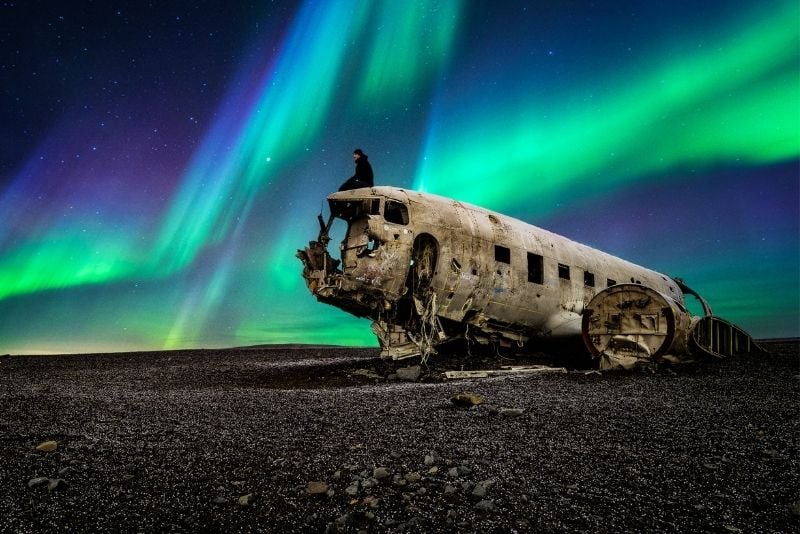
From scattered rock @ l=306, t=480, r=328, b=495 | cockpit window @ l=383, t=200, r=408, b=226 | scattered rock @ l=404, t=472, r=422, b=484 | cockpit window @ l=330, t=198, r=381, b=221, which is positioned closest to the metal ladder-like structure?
cockpit window @ l=383, t=200, r=408, b=226

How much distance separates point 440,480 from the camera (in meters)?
3.63

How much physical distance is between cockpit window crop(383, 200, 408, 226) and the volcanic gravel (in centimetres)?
555

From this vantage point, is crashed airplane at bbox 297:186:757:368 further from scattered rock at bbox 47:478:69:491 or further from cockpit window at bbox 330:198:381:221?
scattered rock at bbox 47:478:69:491

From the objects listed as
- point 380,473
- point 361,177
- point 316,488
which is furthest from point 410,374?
point 316,488

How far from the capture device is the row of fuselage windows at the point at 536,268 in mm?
13633

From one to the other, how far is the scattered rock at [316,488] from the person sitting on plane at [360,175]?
400 inches

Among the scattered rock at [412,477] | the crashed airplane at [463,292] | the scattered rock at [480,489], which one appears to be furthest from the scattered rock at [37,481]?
the crashed airplane at [463,292]

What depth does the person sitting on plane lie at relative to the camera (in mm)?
12914

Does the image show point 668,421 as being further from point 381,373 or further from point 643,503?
point 381,373

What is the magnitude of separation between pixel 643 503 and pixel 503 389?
18.0 ft

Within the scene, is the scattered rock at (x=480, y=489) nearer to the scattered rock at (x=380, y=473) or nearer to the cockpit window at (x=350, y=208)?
the scattered rock at (x=380, y=473)

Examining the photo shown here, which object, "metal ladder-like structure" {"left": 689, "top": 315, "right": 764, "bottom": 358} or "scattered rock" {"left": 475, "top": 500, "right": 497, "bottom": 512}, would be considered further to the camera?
"metal ladder-like structure" {"left": 689, "top": 315, "right": 764, "bottom": 358}

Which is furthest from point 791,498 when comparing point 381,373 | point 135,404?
point 381,373

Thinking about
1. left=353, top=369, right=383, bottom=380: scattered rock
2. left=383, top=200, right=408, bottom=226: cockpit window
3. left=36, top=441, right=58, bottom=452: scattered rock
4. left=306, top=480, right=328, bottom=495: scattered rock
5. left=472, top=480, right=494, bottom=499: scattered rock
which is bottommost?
left=353, top=369, right=383, bottom=380: scattered rock
